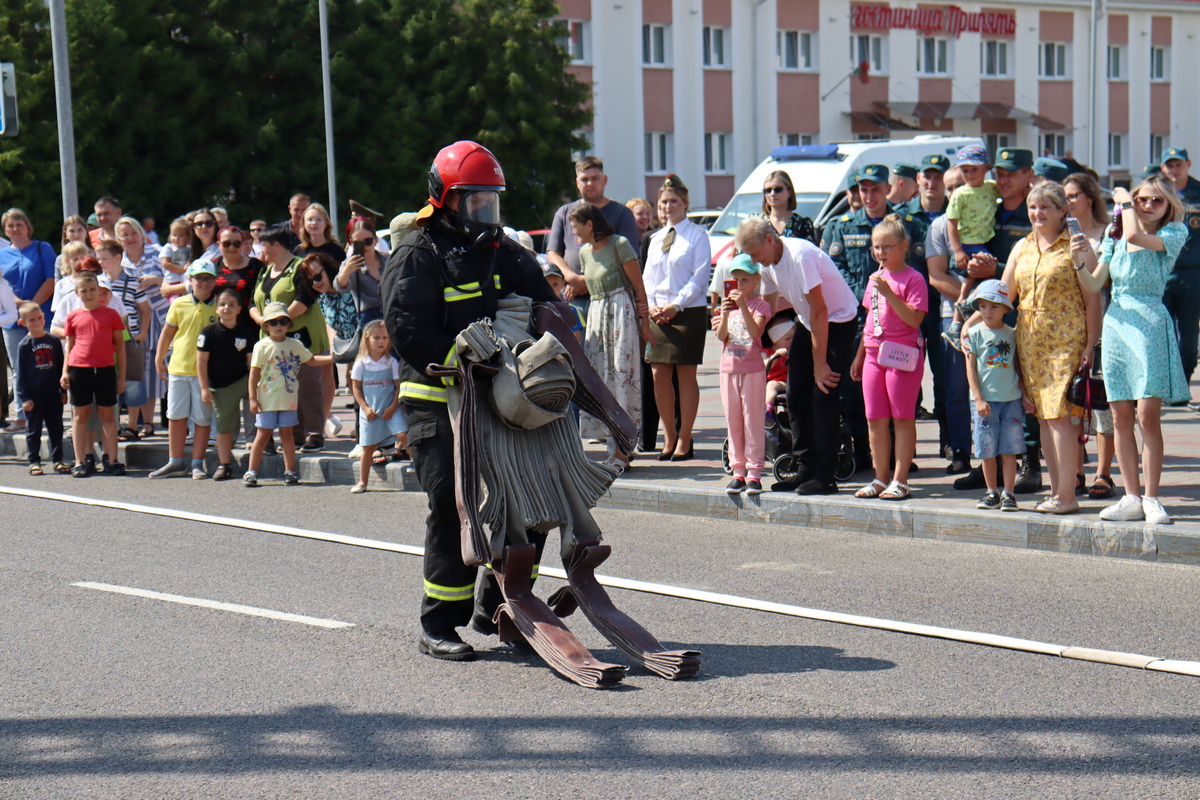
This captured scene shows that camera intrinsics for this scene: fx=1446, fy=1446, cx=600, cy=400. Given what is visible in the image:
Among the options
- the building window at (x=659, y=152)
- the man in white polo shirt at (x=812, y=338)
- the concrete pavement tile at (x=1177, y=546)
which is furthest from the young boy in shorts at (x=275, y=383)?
the building window at (x=659, y=152)

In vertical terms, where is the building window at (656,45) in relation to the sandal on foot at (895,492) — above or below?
above

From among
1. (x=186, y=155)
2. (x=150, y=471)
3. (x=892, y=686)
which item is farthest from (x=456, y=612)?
(x=186, y=155)

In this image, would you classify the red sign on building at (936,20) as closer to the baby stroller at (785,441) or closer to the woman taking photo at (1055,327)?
the baby stroller at (785,441)

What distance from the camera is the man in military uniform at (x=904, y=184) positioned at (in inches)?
422

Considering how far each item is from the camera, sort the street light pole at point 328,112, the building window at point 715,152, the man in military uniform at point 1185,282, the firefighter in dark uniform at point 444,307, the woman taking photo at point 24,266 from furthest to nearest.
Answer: the building window at point 715,152 < the street light pole at point 328,112 < the woman taking photo at point 24,266 < the man in military uniform at point 1185,282 < the firefighter in dark uniform at point 444,307

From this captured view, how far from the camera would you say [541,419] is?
5.59 m

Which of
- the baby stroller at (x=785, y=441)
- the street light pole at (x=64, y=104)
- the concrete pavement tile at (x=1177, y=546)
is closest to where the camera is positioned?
the concrete pavement tile at (x=1177, y=546)

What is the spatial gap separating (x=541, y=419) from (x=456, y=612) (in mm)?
922

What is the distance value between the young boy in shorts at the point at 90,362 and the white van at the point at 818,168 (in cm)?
1519

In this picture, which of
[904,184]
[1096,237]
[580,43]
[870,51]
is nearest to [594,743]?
[1096,237]

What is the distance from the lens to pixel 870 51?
49188mm

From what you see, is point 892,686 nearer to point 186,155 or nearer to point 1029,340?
point 1029,340

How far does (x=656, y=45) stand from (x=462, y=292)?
41416mm

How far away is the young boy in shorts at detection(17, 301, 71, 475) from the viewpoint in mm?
11859
